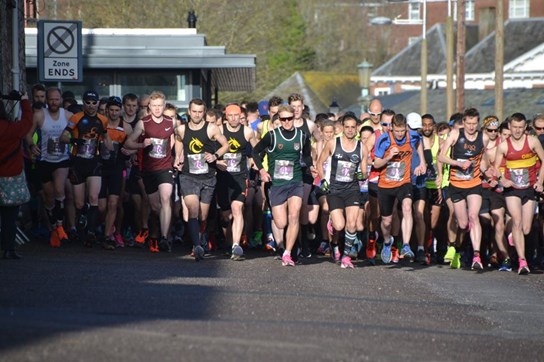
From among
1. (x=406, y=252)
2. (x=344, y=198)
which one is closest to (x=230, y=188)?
(x=344, y=198)

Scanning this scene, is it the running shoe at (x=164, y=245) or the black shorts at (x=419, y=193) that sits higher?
the black shorts at (x=419, y=193)

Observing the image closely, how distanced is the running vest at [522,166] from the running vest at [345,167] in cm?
195

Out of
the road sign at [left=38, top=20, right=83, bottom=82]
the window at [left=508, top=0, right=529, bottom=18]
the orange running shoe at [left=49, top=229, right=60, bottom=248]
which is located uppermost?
the window at [left=508, top=0, right=529, bottom=18]

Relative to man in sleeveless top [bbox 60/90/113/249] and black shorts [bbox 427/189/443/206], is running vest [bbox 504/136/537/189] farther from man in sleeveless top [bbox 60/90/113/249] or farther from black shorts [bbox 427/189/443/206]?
man in sleeveless top [bbox 60/90/113/249]

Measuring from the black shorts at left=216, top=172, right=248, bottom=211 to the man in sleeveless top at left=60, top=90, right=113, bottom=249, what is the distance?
5.00 feet

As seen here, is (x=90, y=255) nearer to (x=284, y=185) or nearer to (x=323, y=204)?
(x=284, y=185)

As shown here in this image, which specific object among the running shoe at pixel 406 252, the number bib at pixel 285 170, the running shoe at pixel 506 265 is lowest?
the running shoe at pixel 506 265

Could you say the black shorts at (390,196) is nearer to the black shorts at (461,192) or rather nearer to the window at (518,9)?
the black shorts at (461,192)

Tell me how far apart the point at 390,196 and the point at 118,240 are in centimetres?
385

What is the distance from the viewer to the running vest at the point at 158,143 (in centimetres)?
1727

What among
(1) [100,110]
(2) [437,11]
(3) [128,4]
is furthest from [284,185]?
(2) [437,11]

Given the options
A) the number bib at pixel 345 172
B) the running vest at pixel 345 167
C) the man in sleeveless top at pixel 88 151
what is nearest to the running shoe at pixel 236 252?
the running vest at pixel 345 167

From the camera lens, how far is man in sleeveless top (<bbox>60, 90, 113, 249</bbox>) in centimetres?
1720

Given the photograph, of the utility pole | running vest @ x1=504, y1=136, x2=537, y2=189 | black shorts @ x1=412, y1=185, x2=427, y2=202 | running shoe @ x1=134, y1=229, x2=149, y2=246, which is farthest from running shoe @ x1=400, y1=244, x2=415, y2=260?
the utility pole
